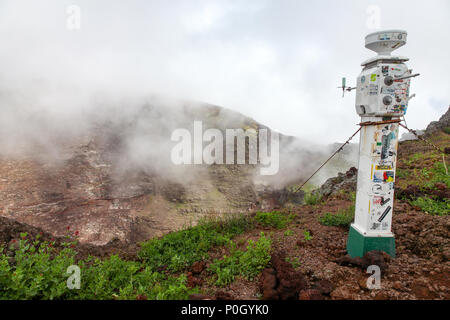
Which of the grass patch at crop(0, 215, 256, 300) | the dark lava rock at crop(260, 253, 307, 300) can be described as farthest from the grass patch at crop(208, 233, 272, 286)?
the dark lava rock at crop(260, 253, 307, 300)

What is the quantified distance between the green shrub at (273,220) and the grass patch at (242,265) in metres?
1.56

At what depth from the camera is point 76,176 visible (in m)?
12.2

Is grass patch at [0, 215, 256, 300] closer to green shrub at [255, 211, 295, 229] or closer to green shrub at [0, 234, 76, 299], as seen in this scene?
green shrub at [0, 234, 76, 299]

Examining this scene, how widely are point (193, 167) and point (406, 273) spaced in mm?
13634

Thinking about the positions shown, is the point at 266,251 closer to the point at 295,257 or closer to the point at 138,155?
the point at 295,257

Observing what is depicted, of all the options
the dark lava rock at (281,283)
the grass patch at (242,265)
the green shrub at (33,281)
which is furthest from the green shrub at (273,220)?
the green shrub at (33,281)

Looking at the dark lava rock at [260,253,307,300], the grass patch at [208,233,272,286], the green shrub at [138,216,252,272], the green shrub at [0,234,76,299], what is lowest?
the green shrub at [138,216,252,272]

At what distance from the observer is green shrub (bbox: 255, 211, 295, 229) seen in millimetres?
5043

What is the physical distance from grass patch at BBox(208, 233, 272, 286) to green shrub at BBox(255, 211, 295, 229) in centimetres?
156

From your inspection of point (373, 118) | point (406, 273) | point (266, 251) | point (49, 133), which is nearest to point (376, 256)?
point (406, 273)

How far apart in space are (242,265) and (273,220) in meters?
2.16

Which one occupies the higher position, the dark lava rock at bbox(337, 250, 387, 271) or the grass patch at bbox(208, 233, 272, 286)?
the dark lava rock at bbox(337, 250, 387, 271)

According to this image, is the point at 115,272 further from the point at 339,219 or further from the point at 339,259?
the point at 339,219
